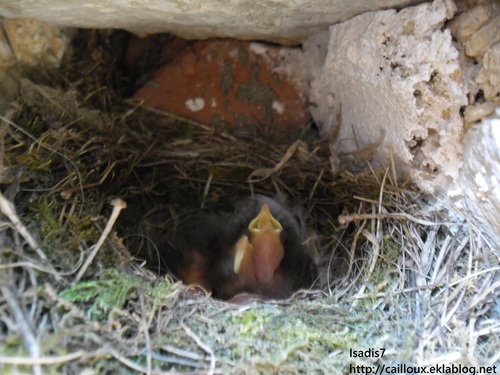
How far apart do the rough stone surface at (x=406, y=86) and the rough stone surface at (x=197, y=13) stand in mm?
62

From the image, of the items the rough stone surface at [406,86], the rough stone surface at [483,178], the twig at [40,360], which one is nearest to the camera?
the twig at [40,360]

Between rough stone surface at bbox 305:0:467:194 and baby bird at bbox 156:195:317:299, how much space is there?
0.32 metres

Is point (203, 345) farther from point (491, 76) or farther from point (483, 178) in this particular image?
point (491, 76)

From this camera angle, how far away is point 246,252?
4.81ft

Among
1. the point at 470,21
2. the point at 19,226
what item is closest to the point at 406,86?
the point at 470,21

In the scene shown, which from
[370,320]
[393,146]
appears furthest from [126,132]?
[370,320]

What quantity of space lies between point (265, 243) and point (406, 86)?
0.53 metres

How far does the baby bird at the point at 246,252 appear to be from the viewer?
1466 mm

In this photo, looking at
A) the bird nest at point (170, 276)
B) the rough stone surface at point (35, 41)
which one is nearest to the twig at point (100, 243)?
the bird nest at point (170, 276)

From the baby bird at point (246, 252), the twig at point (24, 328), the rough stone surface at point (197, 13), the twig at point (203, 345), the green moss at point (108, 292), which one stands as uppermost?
the rough stone surface at point (197, 13)

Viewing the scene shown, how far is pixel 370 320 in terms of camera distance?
1.13 m

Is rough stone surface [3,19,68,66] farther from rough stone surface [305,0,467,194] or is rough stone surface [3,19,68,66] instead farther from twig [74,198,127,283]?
rough stone surface [305,0,467,194]

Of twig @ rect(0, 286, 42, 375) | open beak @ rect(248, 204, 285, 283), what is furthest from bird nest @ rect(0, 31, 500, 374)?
open beak @ rect(248, 204, 285, 283)

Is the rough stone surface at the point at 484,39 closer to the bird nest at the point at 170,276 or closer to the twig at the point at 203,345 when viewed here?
the bird nest at the point at 170,276
